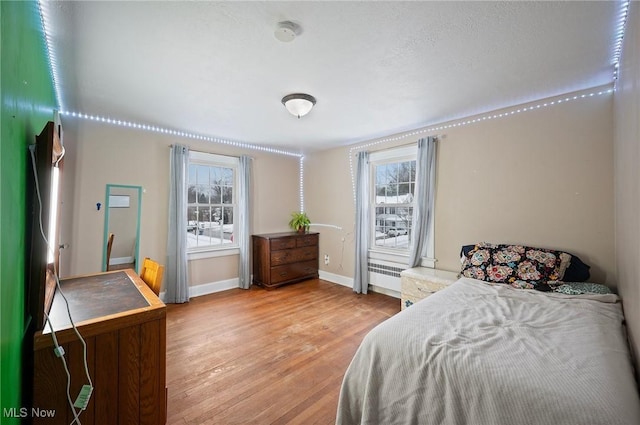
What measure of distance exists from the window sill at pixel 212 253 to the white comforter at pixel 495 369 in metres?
3.18

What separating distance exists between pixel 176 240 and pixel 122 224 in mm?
635

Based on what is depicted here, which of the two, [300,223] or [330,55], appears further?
[300,223]

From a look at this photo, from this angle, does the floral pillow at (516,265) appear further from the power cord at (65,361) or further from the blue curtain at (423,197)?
the power cord at (65,361)

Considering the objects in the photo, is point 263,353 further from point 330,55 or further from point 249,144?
point 249,144

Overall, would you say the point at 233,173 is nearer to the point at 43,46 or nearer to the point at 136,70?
the point at 136,70

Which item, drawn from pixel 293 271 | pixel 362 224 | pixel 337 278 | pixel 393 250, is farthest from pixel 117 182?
pixel 393 250

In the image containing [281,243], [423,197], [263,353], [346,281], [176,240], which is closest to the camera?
[263,353]

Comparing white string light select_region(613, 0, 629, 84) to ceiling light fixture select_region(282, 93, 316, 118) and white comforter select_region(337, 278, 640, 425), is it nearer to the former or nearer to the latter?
white comforter select_region(337, 278, 640, 425)

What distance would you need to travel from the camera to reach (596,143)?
2.31 metres

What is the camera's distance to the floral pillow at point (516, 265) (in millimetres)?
2279

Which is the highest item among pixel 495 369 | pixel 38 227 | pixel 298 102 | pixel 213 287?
pixel 298 102

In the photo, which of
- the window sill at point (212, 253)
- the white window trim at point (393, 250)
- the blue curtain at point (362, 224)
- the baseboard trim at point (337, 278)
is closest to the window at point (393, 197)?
the white window trim at point (393, 250)

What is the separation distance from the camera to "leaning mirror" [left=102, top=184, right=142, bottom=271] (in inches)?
124

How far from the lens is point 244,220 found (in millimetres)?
4336
